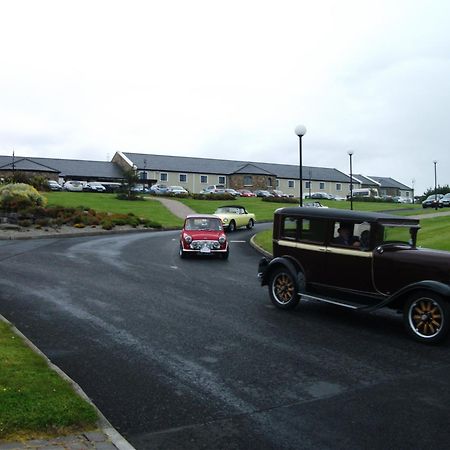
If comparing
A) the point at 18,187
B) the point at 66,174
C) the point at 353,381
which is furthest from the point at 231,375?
the point at 66,174

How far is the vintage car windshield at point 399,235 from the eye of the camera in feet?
29.3

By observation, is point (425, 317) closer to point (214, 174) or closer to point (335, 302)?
point (335, 302)

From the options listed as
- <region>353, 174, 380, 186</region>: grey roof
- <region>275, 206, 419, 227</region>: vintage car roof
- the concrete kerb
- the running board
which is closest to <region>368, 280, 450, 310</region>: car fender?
the running board

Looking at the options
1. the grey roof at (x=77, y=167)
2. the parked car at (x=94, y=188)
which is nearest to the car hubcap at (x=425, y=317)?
the parked car at (x=94, y=188)


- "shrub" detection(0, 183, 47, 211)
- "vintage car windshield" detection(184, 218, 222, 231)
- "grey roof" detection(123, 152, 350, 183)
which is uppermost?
"grey roof" detection(123, 152, 350, 183)

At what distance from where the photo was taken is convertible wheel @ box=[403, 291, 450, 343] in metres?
7.67

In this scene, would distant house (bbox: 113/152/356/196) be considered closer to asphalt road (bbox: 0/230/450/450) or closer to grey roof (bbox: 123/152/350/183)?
grey roof (bbox: 123/152/350/183)

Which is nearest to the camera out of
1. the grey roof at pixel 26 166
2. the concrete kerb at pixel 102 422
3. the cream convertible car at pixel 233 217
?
the concrete kerb at pixel 102 422

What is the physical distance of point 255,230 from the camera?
3241 cm

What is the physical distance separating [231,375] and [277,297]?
4241 millimetres

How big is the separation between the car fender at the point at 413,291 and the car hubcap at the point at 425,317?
0.19m

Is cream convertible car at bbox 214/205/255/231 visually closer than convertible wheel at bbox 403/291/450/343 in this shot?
No

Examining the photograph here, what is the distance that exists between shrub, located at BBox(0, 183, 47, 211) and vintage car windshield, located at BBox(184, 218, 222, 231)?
13.9 m

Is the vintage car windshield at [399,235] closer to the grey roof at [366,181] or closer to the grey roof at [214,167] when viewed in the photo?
the grey roof at [214,167]
